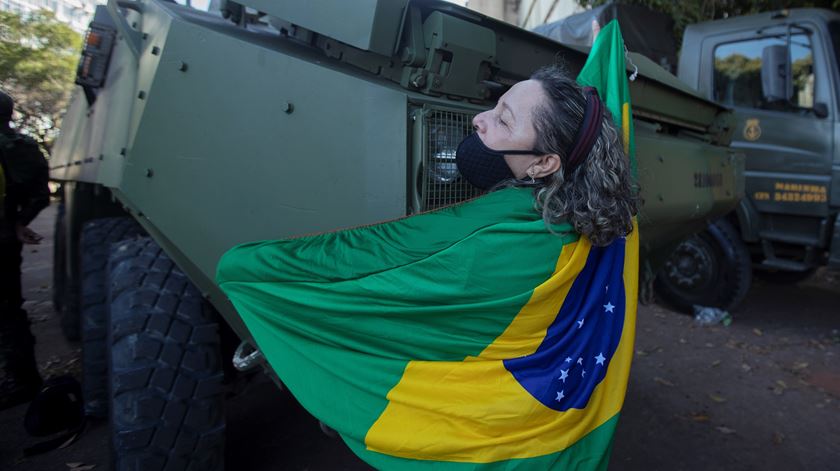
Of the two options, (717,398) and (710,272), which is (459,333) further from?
(710,272)

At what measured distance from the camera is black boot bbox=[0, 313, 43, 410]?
3.25 m

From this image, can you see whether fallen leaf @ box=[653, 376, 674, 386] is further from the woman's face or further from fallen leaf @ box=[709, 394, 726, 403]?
the woman's face

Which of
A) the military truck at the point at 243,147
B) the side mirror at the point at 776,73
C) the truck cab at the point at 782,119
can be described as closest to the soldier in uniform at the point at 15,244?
the military truck at the point at 243,147

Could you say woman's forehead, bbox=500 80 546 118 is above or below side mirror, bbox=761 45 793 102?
below

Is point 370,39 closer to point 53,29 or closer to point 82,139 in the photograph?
point 82,139

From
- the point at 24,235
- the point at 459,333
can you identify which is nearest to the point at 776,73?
the point at 459,333

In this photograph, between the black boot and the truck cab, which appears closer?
the black boot

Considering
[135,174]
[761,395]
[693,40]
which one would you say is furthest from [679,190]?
[693,40]

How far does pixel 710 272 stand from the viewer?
17.7 ft

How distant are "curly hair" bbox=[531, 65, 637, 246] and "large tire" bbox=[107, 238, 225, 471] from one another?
1.33 meters

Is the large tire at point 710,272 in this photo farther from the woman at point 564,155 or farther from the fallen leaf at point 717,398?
the woman at point 564,155

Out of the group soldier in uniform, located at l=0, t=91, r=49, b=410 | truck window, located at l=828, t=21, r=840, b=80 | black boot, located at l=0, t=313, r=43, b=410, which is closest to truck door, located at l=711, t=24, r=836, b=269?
truck window, located at l=828, t=21, r=840, b=80

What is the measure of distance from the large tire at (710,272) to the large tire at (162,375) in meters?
4.69

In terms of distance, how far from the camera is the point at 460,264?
143cm
